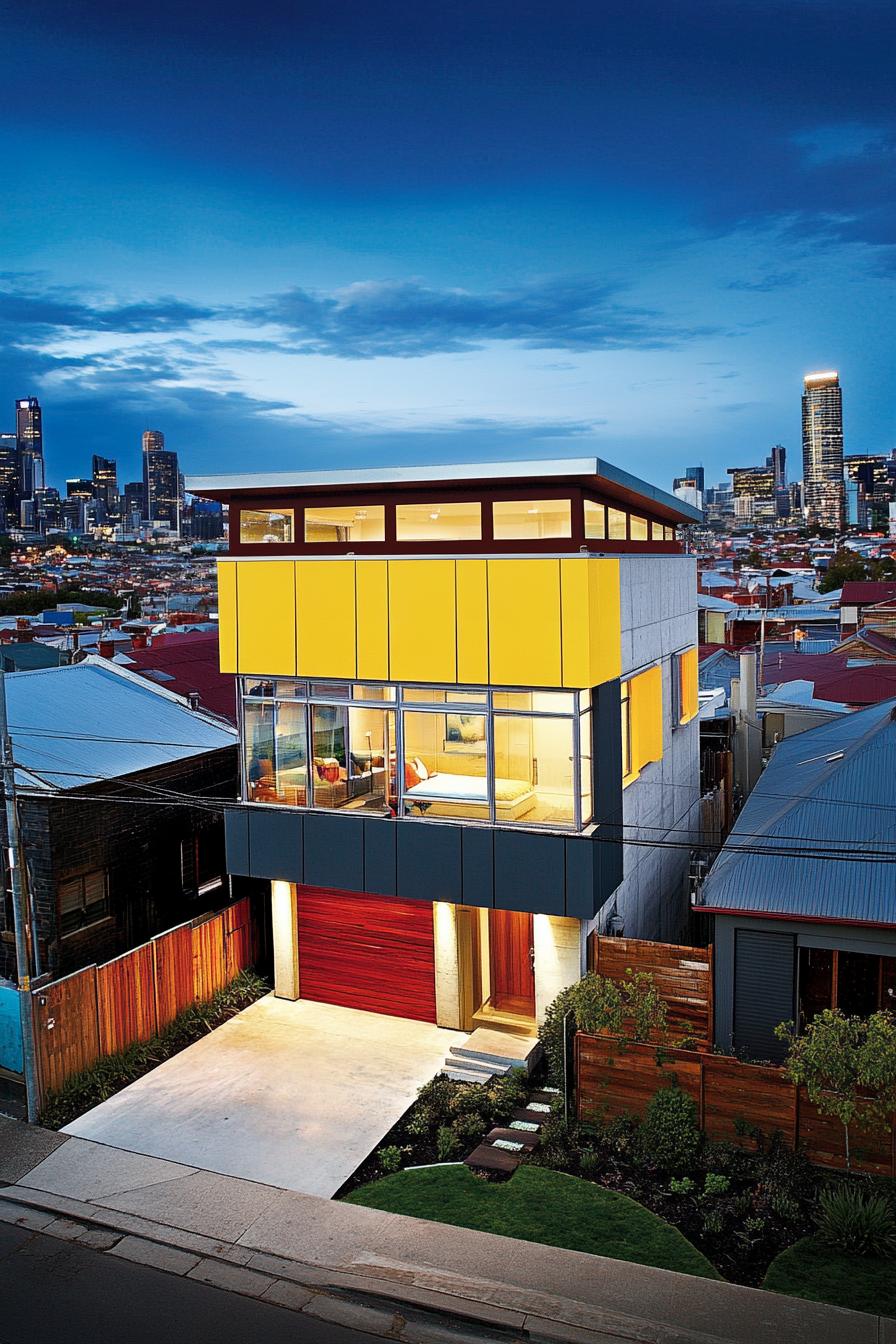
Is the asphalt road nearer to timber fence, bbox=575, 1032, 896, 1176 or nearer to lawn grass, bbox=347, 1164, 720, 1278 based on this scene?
lawn grass, bbox=347, 1164, 720, 1278

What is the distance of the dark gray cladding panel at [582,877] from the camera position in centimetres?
1422

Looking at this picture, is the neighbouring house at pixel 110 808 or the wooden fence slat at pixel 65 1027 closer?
the wooden fence slat at pixel 65 1027

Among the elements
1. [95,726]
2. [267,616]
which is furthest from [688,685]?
[95,726]

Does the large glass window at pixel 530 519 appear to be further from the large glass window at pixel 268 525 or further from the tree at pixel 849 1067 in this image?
the tree at pixel 849 1067

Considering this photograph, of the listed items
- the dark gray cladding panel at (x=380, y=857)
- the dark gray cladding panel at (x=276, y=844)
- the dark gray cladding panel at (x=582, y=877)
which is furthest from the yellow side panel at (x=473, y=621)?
the dark gray cladding panel at (x=276, y=844)

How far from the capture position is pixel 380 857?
50.8 feet

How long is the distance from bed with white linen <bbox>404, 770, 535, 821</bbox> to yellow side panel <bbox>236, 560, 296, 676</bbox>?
2758 mm

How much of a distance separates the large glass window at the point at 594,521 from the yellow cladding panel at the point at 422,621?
204 cm

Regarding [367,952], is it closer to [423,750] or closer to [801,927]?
[423,750]

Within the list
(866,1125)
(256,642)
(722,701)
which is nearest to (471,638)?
(256,642)

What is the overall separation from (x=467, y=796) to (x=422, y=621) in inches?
103

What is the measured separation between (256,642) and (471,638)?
360 centimetres

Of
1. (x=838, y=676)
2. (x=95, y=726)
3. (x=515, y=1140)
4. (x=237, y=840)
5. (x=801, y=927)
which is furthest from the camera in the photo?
(x=838, y=676)

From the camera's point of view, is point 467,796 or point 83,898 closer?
point 467,796
